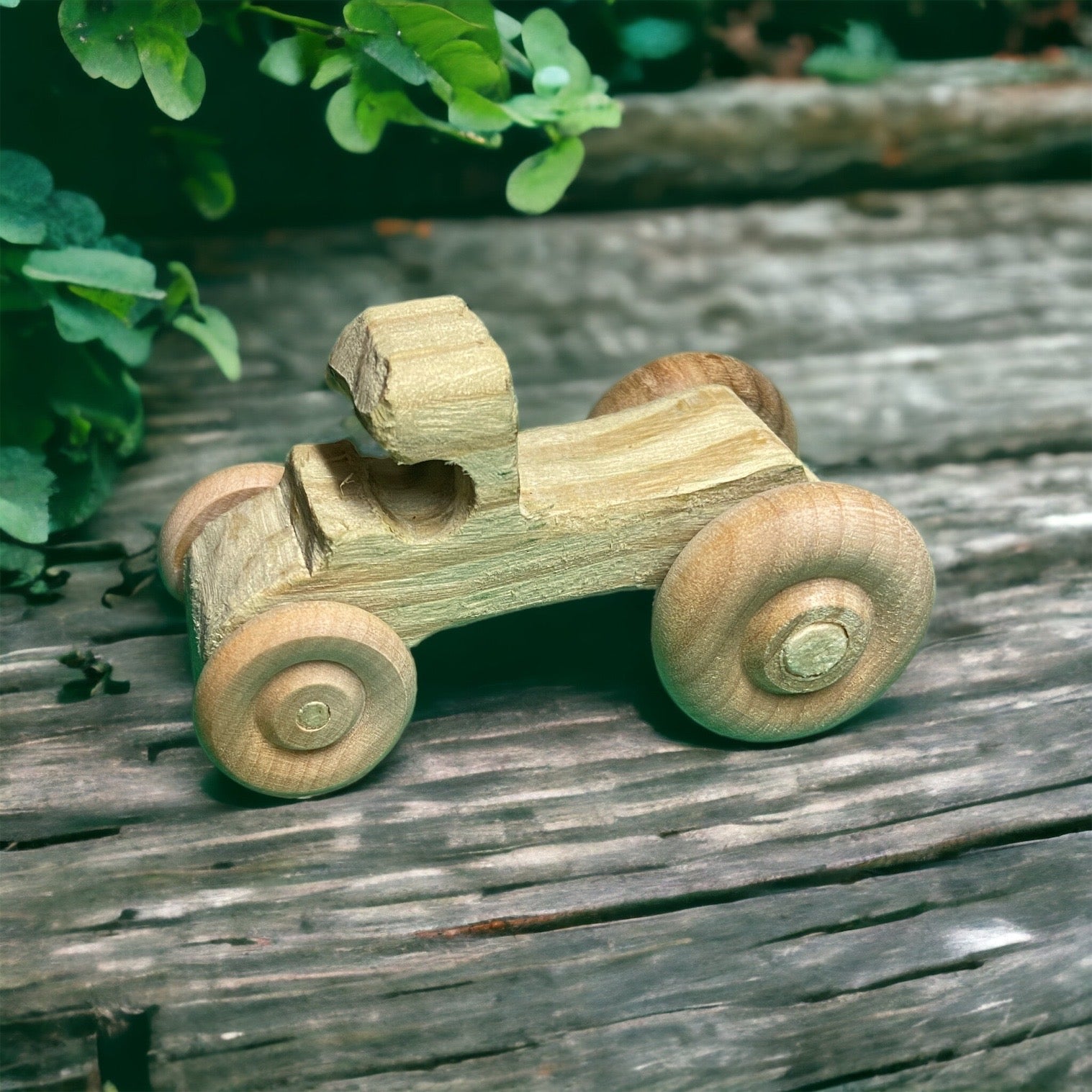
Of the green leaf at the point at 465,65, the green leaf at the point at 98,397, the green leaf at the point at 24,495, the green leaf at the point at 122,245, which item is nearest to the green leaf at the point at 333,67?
the green leaf at the point at 465,65

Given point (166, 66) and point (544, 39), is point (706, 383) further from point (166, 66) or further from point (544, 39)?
point (166, 66)

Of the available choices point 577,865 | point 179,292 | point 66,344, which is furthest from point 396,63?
point 577,865

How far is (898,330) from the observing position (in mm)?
2277

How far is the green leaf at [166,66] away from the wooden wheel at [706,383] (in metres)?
0.59

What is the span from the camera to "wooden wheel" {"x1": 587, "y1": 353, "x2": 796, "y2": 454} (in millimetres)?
1515

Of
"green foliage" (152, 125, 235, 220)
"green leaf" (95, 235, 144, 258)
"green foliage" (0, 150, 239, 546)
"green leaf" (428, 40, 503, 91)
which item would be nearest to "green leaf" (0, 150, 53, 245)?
"green foliage" (0, 150, 239, 546)

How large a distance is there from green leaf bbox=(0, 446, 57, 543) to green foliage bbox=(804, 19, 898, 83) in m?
1.48

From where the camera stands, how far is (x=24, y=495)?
156 cm

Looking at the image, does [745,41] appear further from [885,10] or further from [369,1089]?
[369,1089]

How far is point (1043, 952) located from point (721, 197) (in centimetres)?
152

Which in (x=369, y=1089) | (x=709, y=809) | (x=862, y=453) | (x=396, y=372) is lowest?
(x=369, y=1089)

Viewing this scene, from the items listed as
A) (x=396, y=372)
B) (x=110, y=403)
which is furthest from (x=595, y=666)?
(x=110, y=403)

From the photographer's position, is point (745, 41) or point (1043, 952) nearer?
point (1043, 952)

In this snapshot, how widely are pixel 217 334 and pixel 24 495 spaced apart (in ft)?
1.24
